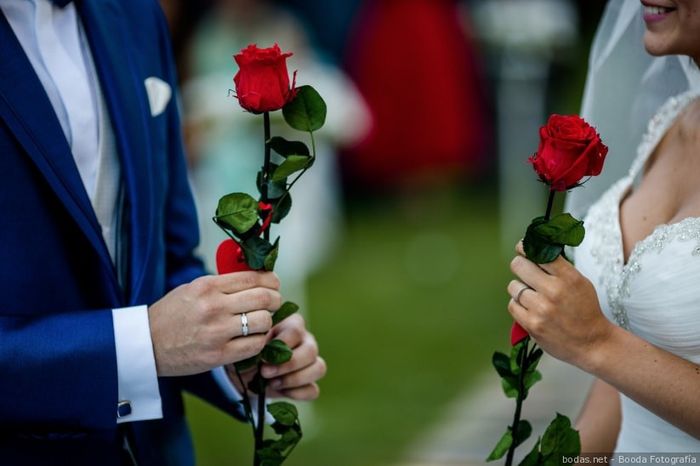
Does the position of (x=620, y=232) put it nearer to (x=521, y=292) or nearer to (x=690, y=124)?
(x=690, y=124)

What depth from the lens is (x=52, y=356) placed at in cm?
170

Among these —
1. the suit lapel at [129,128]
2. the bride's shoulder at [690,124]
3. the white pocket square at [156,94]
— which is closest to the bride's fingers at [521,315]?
the bride's shoulder at [690,124]

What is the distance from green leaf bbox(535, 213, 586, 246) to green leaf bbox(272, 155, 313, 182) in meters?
0.40

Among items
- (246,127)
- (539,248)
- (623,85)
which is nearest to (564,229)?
(539,248)

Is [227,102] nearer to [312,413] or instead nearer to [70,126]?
[312,413]

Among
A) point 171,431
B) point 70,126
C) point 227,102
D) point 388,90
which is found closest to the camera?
point 70,126

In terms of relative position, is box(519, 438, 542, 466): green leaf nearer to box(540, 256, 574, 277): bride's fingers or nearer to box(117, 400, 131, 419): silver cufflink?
box(540, 256, 574, 277): bride's fingers

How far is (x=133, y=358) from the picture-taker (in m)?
1.73

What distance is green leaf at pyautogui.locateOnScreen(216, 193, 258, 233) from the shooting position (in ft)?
5.04

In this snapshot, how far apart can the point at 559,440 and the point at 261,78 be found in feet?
2.71

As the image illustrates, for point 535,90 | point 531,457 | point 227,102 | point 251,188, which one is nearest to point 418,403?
point 251,188

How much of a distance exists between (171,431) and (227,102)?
3.34 meters

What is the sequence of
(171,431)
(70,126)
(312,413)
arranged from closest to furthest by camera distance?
(70,126)
(171,431)
(312,413)

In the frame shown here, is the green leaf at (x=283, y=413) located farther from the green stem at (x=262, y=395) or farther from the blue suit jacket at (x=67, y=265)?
the blue suit jacket at (x=67, y=265)
